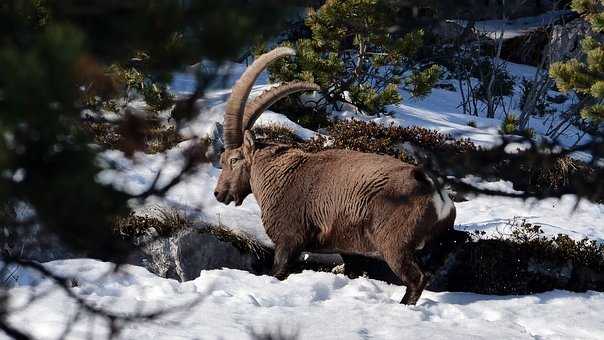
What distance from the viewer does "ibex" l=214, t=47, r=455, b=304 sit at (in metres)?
7.57

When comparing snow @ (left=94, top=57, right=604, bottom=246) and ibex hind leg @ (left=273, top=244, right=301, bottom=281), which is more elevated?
ibex hind leg @ (left=273, top=244, right=301, bottom=281)

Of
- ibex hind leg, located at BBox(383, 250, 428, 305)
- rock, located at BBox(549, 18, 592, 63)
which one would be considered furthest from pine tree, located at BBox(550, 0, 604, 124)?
rock, located at BBox(549, 18, 592, 63)

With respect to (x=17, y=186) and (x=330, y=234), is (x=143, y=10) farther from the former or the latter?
(x=330, y=234)

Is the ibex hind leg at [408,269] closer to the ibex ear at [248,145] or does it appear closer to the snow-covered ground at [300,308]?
the snow-covered ground at [300,308]

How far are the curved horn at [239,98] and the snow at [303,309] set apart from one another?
145 centimetres

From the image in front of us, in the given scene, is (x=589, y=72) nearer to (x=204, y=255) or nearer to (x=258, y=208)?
(x=258, y=208)

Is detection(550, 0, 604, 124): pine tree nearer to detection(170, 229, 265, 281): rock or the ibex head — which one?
the ibex head

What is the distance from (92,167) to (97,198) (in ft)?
0.29

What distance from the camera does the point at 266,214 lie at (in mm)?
8555

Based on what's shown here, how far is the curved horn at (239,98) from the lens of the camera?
786 centimetres

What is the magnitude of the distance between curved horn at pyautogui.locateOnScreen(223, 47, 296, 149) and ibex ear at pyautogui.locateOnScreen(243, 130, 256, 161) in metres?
0.10

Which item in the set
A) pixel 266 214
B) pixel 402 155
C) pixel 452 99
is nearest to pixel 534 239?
pixel 266 214

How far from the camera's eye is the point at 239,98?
8367mm

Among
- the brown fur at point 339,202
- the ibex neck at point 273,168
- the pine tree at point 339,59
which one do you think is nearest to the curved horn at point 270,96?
the brown fur at point 339,202
